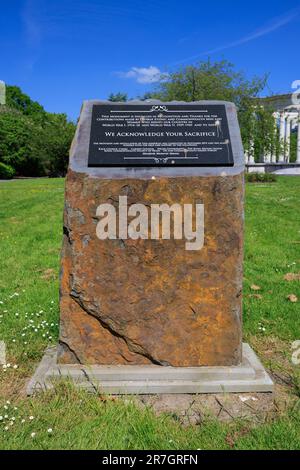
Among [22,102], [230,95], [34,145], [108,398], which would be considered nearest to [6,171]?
[34,145]

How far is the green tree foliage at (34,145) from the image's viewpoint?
3750 cm

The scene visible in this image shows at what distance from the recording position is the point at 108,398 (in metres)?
3.24

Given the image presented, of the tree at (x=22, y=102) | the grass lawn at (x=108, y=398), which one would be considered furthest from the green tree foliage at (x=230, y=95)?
the tree at (x=22, y=102)

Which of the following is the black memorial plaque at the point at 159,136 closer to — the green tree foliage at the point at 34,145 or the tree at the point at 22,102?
the green tree foliage at the point at 34,145

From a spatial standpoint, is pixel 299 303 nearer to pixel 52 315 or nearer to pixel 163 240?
pixel 163 240

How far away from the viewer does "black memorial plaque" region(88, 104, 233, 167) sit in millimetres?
3574

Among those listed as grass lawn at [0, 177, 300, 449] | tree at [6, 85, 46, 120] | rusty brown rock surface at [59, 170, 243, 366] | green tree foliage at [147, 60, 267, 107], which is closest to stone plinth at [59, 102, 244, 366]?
rusty brown rock surface at [59, 170, 243, 366]

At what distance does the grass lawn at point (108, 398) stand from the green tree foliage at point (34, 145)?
100 ft

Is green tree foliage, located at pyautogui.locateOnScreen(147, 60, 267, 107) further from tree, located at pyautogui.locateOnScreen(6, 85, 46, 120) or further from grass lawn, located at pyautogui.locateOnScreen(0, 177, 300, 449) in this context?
tree, located at pyautogui.locateOnScreen(6, 85, 46, 120)

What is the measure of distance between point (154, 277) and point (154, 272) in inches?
1.5

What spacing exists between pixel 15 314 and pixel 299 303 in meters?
3.02

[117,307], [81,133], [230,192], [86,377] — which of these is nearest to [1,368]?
[86,377]

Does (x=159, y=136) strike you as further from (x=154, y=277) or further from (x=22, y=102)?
(x=22, y=102)

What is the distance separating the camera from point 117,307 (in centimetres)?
351
